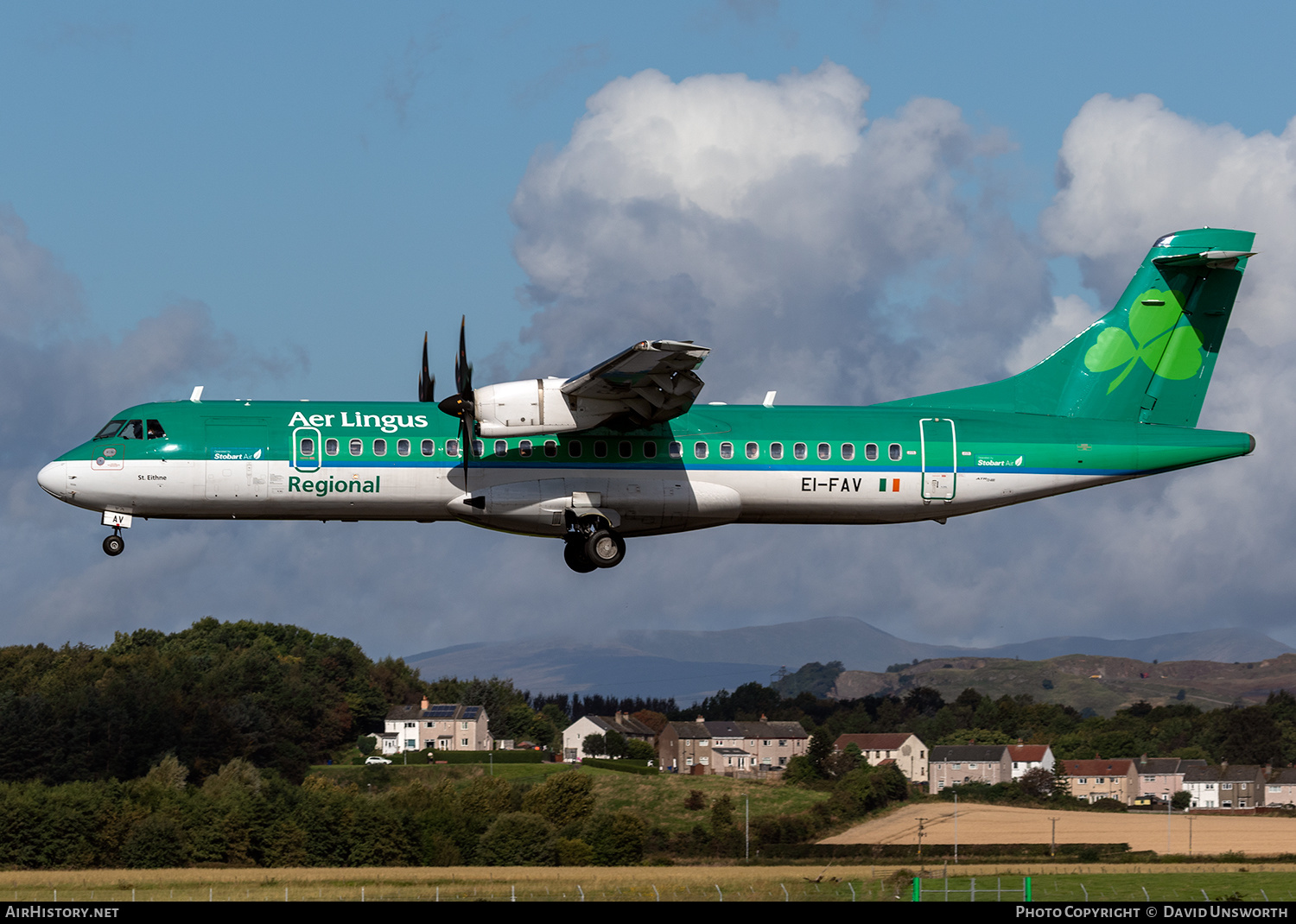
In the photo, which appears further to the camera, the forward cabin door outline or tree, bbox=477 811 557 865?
tree, bbox=477 811 557 865

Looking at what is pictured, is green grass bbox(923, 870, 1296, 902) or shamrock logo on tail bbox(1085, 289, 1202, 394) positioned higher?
shamrock logo on tail bbox(1085, 289, 1202, 394)

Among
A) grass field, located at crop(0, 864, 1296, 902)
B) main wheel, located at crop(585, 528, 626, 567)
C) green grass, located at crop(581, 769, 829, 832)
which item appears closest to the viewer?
main wheel, located at crop(585, 528, 626, 567)

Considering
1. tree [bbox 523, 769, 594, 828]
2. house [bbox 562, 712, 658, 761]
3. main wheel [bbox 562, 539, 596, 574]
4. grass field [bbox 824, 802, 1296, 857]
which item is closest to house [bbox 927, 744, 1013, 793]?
grass field [bbox 824, 802, 1296, 857]

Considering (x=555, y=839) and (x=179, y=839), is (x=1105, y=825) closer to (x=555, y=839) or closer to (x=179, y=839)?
(x=555, y=839)

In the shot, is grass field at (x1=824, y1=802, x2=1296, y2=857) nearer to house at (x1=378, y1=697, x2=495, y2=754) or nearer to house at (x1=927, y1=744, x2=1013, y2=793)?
house at (x1=927, y1=744, x2=1013, y2=793)

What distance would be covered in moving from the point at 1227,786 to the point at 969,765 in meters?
18.2

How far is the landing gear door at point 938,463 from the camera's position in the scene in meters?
29.7

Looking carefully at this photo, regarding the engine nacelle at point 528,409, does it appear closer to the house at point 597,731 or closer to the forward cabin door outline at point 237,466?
the forward cabin door outline at point 237,466

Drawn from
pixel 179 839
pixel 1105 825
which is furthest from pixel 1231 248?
pixel 1105 825

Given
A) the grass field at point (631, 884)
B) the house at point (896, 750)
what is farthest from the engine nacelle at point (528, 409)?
the house at point (896, 750)

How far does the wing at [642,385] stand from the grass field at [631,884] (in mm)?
16785

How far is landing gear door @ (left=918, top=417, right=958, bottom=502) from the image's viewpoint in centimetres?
2972

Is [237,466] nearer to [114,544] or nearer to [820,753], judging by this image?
[114,544]

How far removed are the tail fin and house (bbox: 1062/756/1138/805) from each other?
68370 millimetres
